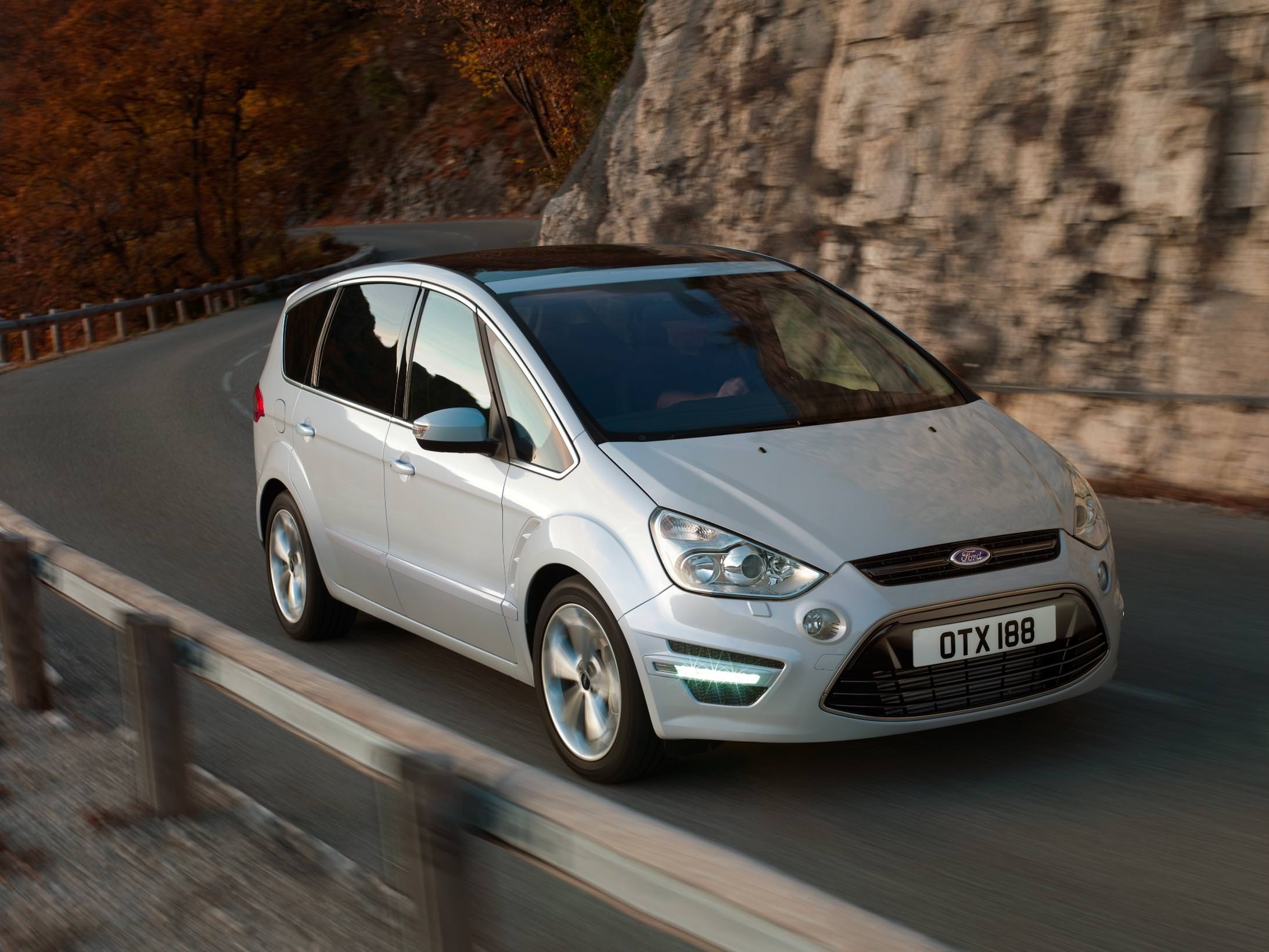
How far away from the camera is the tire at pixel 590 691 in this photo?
4.69 meters

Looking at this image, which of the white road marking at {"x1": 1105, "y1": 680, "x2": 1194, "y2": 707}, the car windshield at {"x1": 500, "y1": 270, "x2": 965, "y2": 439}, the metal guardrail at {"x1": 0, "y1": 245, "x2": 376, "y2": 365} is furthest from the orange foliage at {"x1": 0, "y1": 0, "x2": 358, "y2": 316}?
the white road marking at {"x1": 1105, "y1": 680, "x2": 1194, "y2": 707}

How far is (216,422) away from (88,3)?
78.0ft

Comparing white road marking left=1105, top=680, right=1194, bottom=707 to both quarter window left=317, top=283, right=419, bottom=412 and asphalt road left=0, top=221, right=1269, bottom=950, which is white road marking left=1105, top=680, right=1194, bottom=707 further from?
quarter window left=317, top=283, right=419, bottom=412

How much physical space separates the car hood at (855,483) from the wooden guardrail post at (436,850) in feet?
5.82

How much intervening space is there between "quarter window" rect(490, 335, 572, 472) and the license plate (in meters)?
1.35

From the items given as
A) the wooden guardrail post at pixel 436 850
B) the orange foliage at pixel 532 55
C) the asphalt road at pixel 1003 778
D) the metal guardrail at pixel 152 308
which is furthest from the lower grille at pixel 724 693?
the orange foliage at pixel 532 55

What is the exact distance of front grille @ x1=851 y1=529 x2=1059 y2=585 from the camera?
176 inches

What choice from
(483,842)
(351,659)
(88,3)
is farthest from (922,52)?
(88,3)

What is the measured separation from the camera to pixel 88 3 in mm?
35688

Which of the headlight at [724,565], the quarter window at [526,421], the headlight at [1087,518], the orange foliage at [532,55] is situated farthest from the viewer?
the orange foliage at [532,55]

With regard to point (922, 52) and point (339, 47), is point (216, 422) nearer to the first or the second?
point (922, 52)

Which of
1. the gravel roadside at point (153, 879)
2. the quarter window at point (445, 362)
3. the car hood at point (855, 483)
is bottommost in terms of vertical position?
the gravel roadside at point (153, 879)

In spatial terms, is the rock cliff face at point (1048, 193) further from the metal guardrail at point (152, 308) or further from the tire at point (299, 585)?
the metal guardrail at point (152, 308)

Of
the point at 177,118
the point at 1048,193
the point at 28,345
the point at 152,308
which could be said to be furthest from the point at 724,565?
the point at 177,118
